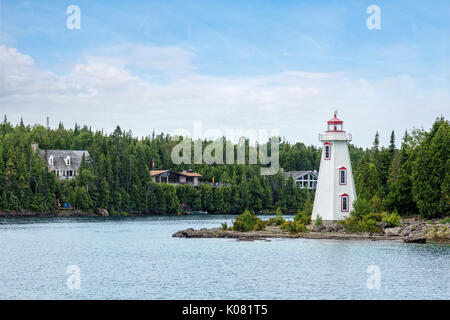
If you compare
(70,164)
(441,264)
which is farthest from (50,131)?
(441,264)

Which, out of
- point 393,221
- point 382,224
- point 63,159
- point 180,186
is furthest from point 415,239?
point 63,159

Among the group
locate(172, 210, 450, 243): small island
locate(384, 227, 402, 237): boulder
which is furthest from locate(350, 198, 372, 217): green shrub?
locate(384, 227, 402, 237): boulder

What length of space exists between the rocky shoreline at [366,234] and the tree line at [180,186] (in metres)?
3.76

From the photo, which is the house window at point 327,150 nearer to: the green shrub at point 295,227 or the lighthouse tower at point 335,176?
the lighthouse tower at point 335,176

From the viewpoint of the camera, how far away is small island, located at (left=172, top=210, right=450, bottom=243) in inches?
1980

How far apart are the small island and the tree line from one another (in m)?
3.80

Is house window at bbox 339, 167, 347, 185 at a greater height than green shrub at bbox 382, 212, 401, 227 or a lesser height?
greater

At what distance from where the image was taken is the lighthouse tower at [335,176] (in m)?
51.9

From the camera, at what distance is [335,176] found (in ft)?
170

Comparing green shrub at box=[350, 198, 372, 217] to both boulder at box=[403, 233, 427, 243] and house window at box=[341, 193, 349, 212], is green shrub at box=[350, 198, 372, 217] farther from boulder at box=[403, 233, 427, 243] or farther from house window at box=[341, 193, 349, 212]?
boulder at box=[403, 233, 427, 243]

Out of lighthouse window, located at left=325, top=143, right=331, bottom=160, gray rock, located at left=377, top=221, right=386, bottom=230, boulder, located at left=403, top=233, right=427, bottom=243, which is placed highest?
lighthouse window, located at left=325, top=143, right=331, bottom=160

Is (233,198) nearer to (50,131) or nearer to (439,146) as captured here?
(50,131)

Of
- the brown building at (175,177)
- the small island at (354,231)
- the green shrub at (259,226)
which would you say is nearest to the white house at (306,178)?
the brown building at (175,177)

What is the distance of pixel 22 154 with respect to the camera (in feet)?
336
